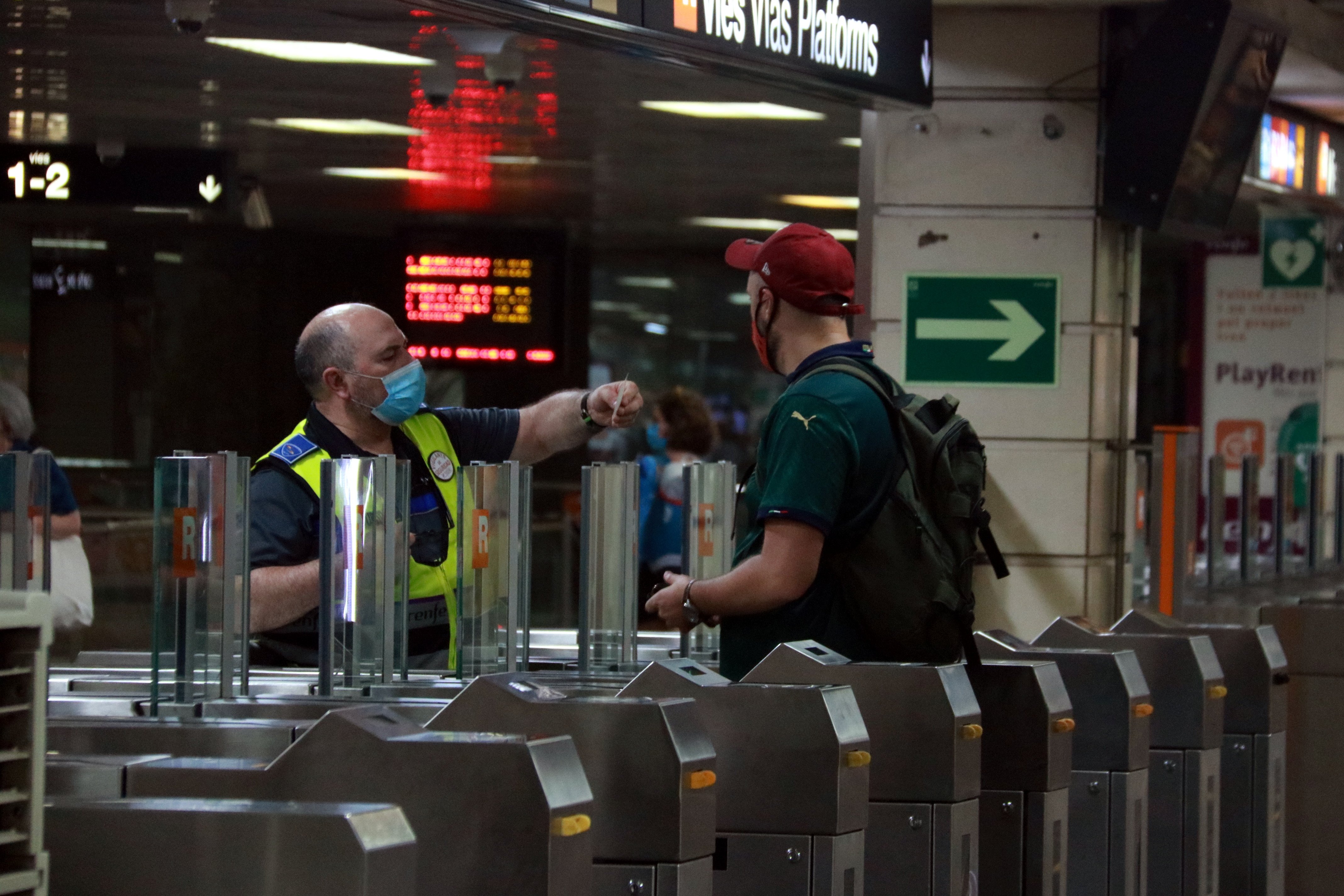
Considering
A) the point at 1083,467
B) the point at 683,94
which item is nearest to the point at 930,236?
the point at 1083,467

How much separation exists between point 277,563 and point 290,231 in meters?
9.22

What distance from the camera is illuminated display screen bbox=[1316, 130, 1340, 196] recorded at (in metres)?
7.85

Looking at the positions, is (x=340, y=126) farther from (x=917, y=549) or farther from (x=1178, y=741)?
(x=917, y=549)

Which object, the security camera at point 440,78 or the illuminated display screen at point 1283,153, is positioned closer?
the security camera at point 440,78

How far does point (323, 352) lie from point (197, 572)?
1.24 m

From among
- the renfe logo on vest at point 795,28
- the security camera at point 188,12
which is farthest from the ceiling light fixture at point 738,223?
the security camera at point 188,12

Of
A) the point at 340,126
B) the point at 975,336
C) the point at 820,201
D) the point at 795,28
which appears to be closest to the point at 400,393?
the point at 795,28

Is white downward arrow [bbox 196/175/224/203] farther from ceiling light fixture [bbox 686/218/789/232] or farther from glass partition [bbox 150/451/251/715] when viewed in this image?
ceiling light fixture [bbox 686/218/789/232]

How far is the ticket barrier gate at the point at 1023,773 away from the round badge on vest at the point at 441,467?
3.88ft

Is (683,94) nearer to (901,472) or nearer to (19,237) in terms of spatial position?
(901,472)

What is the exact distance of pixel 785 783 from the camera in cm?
274

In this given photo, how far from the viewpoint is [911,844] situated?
3047 millimetres

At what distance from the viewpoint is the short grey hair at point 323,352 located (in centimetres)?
391

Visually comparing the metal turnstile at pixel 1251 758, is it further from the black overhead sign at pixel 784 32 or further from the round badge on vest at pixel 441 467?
the round badge on vest at pixel 441 467
